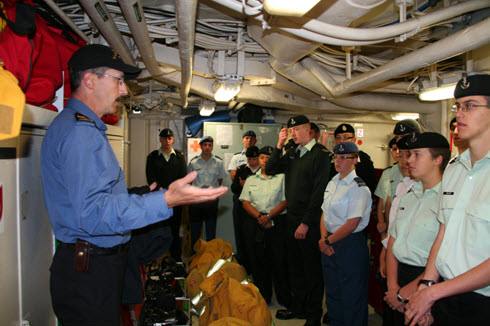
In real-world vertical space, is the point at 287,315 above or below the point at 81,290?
below

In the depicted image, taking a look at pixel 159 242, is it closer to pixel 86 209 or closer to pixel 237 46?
pixel 86 209

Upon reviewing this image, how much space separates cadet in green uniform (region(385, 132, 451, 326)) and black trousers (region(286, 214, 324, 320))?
917 mm

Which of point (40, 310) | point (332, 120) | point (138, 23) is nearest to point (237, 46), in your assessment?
point (138, 23)

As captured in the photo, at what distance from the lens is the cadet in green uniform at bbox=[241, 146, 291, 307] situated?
341 centimetres

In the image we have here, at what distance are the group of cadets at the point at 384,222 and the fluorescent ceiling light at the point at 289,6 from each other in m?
0.87

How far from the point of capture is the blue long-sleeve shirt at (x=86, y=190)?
44.6 inches

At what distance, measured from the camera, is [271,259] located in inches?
136

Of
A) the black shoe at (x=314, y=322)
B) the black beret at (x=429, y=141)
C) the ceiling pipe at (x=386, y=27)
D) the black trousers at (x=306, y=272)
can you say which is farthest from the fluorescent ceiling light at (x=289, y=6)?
the black shoe at (x=314, y=322)

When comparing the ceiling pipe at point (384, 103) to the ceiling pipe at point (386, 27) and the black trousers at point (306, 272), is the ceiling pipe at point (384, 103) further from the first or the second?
the ceiling pipe at point (386, 27)

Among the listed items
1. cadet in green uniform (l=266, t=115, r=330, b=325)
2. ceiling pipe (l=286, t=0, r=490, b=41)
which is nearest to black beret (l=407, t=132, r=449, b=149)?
ceiling pipe (l=286, t=0, r=490, b=41)

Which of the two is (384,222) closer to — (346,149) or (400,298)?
(346,149)

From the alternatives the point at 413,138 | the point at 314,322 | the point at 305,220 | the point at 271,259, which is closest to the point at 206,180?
the point at 271,259

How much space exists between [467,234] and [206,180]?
12.8ft

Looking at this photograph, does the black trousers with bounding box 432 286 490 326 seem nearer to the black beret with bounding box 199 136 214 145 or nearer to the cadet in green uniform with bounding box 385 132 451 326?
the cadet in green uniform with bounding box 385 132 451 326
